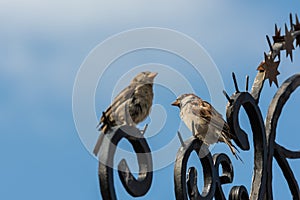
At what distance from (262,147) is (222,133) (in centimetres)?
22

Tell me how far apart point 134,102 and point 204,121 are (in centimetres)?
59

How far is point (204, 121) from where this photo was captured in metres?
3.94

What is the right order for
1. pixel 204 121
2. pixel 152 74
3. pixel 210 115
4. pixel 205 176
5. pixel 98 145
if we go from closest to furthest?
pixel 98 145
pixel 152 74
pixel 205 176
pixel 210 115
pixel 204 121

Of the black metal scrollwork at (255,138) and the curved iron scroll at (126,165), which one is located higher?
the black metal scrollwork at (255,138)

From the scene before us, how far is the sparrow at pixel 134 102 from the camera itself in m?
3.06

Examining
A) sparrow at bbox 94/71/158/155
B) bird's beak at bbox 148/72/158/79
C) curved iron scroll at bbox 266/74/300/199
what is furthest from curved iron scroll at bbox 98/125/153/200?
curved iron scroll at bbox 266/74/300/199

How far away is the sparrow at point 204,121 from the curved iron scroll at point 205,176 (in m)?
0.14

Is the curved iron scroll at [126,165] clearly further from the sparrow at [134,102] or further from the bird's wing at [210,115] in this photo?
the bird's wing at [210,115]

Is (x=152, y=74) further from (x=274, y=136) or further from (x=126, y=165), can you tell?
(x=274, y=136)

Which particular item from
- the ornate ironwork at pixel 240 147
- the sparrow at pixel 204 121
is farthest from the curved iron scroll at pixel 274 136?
the sparrow at pixel 204 121

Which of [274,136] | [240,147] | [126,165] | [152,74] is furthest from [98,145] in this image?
[274,136]

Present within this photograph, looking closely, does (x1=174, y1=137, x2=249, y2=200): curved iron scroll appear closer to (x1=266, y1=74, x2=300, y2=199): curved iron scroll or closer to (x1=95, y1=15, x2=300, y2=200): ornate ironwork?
(x1=95, y1=15, x2=300, y2=200): ornate ironwork

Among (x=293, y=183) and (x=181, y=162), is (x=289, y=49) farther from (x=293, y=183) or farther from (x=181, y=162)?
(x=181, y=162)

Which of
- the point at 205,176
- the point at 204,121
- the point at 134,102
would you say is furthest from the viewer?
the point at 204,121
